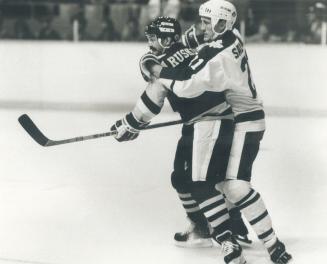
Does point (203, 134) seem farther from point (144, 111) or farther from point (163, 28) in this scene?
point (163, 28)

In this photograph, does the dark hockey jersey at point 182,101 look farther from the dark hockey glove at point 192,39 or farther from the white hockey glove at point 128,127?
the dark hockey glove at point 192,39

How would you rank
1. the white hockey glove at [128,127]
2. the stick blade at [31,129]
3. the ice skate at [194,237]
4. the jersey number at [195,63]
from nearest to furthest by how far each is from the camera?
the jersey number at [195,63] < the white hockey glove at [128,127] < the ice skate at [194,237] < the stick blade at [31,129]

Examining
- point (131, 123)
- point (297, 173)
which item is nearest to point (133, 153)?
point (297, 173)

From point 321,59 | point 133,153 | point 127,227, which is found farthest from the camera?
point 321,59

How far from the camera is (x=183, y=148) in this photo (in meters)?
2.73

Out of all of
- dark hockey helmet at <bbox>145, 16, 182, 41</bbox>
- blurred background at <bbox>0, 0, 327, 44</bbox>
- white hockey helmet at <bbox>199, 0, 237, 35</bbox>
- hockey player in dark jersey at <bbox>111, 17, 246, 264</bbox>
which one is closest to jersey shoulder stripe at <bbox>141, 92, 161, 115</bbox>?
hockey player in dark jersey at <bbox>111, 17, 246, 264</bbox>

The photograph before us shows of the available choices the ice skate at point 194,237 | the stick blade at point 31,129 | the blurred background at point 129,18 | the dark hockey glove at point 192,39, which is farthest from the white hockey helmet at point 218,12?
the blurred background at point 129,18

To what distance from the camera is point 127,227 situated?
3027 mm

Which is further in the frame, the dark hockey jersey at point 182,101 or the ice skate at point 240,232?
the ice skate at point 240,232

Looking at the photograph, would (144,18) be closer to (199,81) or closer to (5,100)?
(5,100)

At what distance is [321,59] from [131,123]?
3.95 m

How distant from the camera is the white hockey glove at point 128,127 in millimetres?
2707

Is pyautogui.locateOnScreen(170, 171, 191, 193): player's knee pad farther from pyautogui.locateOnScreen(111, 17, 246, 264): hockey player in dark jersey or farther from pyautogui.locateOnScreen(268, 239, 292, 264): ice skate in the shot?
pyautogui.locateOnScreen(268, 239, 292, 264): ice skate

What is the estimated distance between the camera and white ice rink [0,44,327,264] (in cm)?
273
